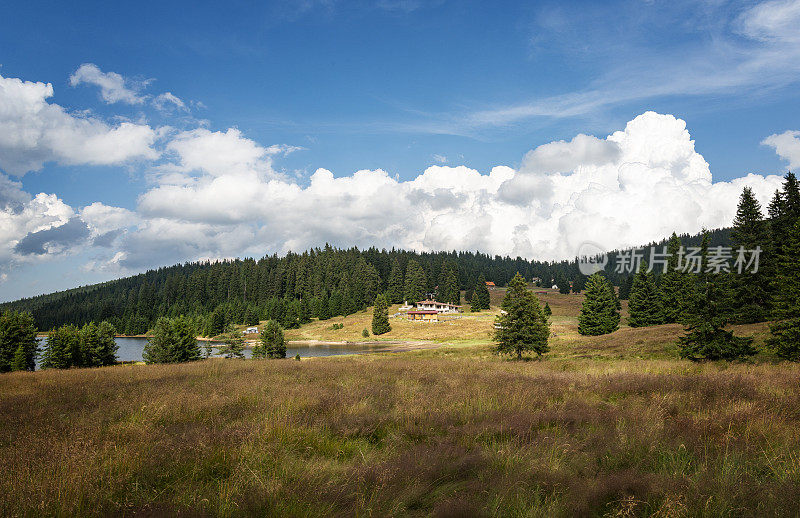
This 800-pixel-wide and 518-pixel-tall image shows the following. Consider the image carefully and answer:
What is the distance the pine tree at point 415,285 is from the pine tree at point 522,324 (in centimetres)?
9700

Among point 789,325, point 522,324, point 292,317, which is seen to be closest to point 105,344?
point 522,324

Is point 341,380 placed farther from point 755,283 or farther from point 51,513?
point 755,283

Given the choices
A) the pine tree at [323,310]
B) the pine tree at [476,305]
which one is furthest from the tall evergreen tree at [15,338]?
the pine tree at [476,305]

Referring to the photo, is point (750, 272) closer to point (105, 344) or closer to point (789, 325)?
point (789, 325)

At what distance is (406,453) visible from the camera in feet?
17.5

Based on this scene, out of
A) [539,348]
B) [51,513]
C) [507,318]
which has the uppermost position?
[51,513]

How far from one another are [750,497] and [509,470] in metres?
2.50

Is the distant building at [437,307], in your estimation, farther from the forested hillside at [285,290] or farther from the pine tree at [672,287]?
the pine tree at [672,287]

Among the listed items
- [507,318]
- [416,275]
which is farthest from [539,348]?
[416,275]

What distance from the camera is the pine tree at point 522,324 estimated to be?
96.3 ft

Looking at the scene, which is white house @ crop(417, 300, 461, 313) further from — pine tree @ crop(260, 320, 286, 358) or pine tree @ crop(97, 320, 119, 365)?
pine tree @ crop(97, 320, 119, 365)

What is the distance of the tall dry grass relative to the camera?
3918 millimetres

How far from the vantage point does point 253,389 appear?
10555 mm

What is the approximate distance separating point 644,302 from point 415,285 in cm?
7880
